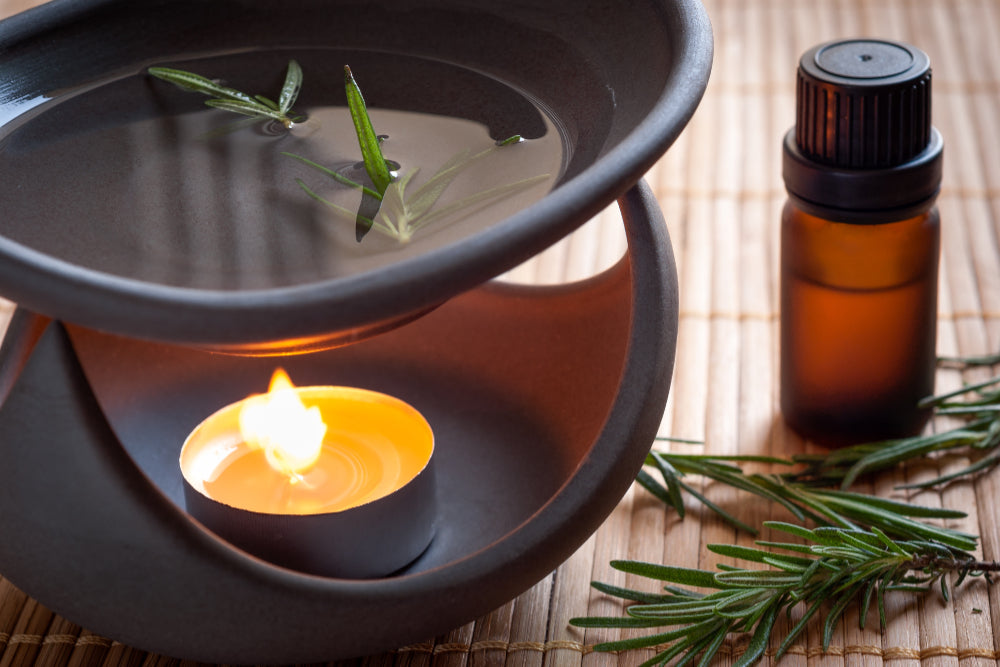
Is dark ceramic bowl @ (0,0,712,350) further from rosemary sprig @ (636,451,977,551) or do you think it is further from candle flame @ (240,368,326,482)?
rosemary sprig @ (636,451,977,551)

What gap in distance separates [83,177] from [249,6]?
0.63 feet

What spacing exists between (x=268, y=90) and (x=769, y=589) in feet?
1.30

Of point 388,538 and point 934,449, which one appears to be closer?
point 388,538

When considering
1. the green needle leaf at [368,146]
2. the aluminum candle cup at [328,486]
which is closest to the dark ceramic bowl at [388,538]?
the aluminum candle cup at [328,486]

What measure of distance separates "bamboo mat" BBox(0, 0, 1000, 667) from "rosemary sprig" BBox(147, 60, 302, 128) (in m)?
0.31

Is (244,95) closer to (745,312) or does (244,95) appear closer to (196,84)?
(196,84)

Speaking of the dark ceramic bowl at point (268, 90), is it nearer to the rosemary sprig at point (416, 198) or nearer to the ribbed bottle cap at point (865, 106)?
the rosemary sprig at point (416, 198)

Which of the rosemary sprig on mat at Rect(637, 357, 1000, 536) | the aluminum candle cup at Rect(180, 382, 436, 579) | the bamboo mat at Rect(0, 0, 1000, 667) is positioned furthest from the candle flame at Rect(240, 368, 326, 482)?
the rosemary sprig on mat at Rect(637, 357, 1000, 536)

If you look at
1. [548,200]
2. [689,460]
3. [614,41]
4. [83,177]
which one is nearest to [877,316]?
[689,460]

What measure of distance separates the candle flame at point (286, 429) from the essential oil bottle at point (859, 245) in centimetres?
33

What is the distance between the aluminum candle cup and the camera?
65cm

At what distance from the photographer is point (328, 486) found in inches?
28.6

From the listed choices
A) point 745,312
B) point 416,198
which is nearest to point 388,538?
point 416,198

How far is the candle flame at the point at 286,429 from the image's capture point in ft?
2.31
